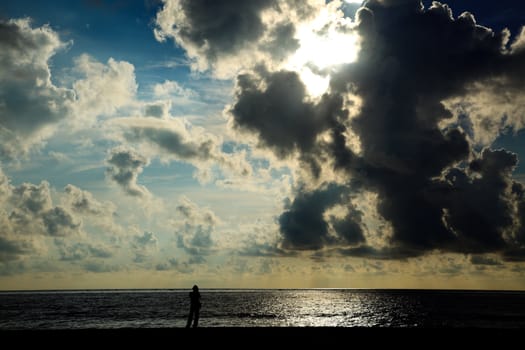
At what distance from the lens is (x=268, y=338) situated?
21.1 m

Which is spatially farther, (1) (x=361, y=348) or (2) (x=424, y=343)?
(2) (x=424, y=343)

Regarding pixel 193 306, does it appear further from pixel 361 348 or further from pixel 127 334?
pixel 361 348

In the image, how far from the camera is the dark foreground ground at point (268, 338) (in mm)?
19359

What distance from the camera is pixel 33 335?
74.9ft

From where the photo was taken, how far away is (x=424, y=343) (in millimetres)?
19922

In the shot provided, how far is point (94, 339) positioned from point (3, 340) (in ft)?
16.0

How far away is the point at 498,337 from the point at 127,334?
68.6 feet

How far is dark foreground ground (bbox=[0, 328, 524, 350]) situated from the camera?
1936 centimetres

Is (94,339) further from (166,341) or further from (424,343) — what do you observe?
(424,343)

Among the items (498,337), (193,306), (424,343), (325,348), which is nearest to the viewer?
(325,348)

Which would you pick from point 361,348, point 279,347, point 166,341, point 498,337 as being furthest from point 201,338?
Result: point 498,337

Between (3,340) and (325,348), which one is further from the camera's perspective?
(3,340)

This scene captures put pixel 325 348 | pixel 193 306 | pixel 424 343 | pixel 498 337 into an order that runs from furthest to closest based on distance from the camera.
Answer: pixel 193 306
pixel 498 337
pixel 424 343
pixel 325 348

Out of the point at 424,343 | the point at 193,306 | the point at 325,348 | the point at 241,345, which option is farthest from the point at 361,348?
the point at 193,306
